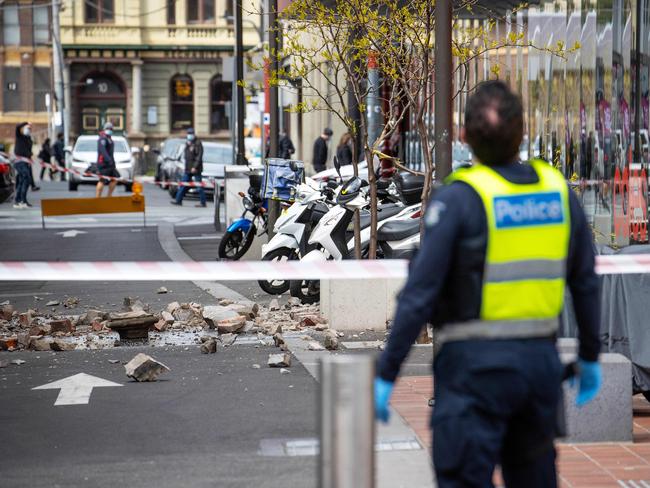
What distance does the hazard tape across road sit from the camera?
22.1 feet

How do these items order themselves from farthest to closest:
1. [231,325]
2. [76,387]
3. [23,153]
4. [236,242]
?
[23,153] → [236,242] → [231,325] → [76,387]

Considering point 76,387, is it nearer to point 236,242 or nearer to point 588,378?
point 588,378

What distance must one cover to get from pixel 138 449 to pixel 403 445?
1.33 metres

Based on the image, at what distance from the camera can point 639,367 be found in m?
7.28

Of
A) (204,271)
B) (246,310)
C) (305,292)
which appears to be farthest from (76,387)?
(305,292)

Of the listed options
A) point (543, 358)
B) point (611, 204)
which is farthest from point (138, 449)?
point (611, 204)

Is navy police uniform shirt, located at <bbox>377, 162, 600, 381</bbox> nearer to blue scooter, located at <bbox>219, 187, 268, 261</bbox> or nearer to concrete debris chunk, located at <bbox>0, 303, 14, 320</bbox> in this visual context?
concrete debris chunk, located at <bbox>0, 303, 14, 320</bbox>

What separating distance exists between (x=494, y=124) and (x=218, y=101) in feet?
218

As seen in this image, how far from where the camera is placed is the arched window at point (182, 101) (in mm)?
70062

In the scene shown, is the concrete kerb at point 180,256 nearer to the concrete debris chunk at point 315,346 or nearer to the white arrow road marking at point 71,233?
the white arrow road marking at point 71,233

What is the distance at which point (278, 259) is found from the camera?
44.8ft

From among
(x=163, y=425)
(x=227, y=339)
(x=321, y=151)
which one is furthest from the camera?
(x=321, y=151)

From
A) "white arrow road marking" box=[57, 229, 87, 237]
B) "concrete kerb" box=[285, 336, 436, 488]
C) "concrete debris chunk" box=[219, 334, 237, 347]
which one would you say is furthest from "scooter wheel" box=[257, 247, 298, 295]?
"white arrow road marking" box=[57, 229, 87, 237]

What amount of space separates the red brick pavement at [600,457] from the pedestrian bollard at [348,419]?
8.62 ft
